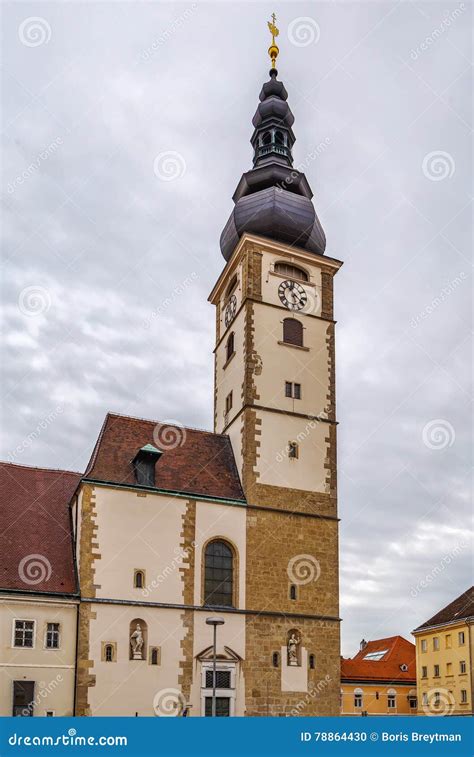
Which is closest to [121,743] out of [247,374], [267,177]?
[247,374]

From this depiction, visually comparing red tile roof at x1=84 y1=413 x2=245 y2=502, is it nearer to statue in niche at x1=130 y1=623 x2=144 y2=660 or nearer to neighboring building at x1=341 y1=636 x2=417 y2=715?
statue in niche at x1=130 y1=623 x2=144 y2=660

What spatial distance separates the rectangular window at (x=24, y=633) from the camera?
25625 mm

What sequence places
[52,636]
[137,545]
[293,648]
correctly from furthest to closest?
[293,648] → [137,545] → [52,636]

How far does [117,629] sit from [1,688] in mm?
3783

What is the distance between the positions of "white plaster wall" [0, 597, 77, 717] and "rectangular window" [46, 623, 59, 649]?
0.39ft

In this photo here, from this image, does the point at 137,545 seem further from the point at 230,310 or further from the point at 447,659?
the point at 447,659

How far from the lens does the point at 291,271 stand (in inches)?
1395

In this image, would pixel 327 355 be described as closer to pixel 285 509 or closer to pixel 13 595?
pixel 285 509

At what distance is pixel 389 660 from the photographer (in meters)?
60.3

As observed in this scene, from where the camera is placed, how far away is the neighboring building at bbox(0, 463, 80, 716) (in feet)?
82.7

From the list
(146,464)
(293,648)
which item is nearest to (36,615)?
(146,464)

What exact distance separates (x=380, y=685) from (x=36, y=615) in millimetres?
37619

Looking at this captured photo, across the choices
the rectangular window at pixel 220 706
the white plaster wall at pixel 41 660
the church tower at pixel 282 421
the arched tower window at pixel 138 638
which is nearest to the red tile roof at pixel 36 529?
the white plaster wall at pixel 41 660

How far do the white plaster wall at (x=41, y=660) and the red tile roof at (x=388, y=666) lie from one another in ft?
112
